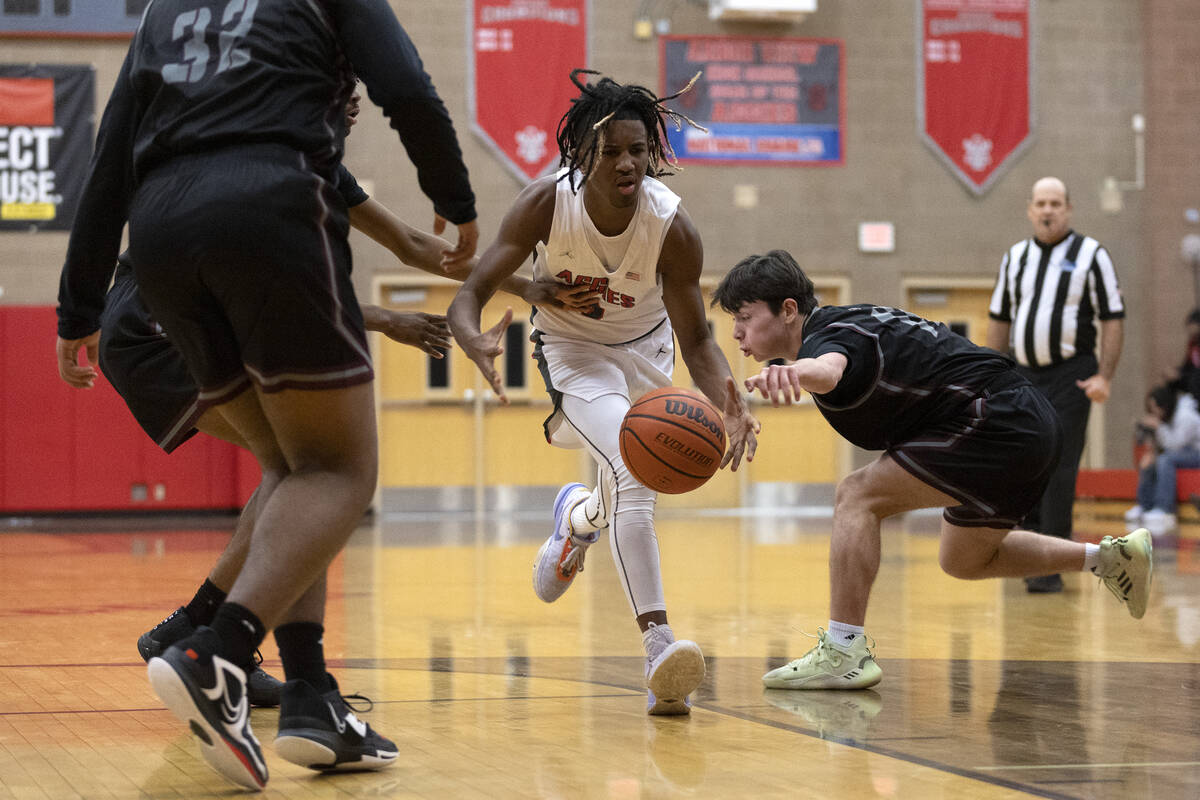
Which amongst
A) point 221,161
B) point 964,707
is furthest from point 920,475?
point 221,161

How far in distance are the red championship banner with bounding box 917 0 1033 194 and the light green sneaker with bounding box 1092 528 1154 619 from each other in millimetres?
11075

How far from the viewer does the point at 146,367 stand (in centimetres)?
373

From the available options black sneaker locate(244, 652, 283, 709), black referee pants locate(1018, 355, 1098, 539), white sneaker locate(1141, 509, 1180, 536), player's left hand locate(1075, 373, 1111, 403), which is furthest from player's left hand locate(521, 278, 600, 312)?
white sneaker locate(1141, 509, 1180, 536)

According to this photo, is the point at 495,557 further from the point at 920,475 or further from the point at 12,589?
the point at 920,475

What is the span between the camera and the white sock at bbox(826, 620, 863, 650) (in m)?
3.87

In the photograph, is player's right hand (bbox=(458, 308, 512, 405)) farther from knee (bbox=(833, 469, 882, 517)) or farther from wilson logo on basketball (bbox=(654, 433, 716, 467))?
knee (bbox=(833, 469, 882, 517))

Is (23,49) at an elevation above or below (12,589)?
above

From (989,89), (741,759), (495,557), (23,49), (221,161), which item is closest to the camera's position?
(221,161)

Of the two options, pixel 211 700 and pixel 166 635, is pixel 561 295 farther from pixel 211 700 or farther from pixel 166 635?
pixel 211 700

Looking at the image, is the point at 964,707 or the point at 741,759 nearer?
the point at 741,759

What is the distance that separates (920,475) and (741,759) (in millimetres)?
1308

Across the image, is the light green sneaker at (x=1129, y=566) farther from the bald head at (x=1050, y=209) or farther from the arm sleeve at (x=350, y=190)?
the bald head at (x=1050, y=209)

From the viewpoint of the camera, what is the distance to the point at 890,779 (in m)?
2.68

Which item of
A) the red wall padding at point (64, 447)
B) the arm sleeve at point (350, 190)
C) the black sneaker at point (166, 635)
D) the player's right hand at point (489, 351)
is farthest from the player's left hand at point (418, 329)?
the red wall padding at point (64, 447)
